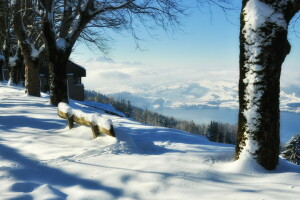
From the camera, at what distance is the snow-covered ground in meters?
3.83

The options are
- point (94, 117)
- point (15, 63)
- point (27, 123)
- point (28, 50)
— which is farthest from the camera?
point (15, 63)

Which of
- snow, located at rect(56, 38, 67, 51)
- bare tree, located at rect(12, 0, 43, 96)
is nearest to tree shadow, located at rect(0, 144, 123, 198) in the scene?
snow, located at rect(56, 38, 67, 51)

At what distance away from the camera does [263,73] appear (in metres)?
4.36

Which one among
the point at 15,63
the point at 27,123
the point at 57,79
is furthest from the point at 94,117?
Answer: the point at 15,63

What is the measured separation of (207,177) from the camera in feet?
14.2

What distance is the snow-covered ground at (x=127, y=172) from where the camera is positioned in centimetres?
383

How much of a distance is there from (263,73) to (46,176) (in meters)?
3.95

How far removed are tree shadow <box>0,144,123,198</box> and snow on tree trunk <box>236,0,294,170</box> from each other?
2355mm

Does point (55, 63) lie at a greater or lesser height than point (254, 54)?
greater

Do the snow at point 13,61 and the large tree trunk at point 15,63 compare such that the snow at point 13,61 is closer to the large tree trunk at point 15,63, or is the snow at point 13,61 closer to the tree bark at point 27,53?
the large tree trunk at point 15,63

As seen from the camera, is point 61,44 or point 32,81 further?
point 32,81

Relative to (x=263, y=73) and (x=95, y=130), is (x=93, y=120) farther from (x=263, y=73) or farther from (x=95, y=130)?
(x=263, y=73)

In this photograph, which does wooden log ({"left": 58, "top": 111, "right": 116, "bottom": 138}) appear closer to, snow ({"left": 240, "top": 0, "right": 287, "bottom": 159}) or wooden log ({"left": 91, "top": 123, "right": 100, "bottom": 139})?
wooden log ({"left": 91, "top": 123, "right": 100, "bottom": 139})

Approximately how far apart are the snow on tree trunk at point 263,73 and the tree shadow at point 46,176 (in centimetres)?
236
